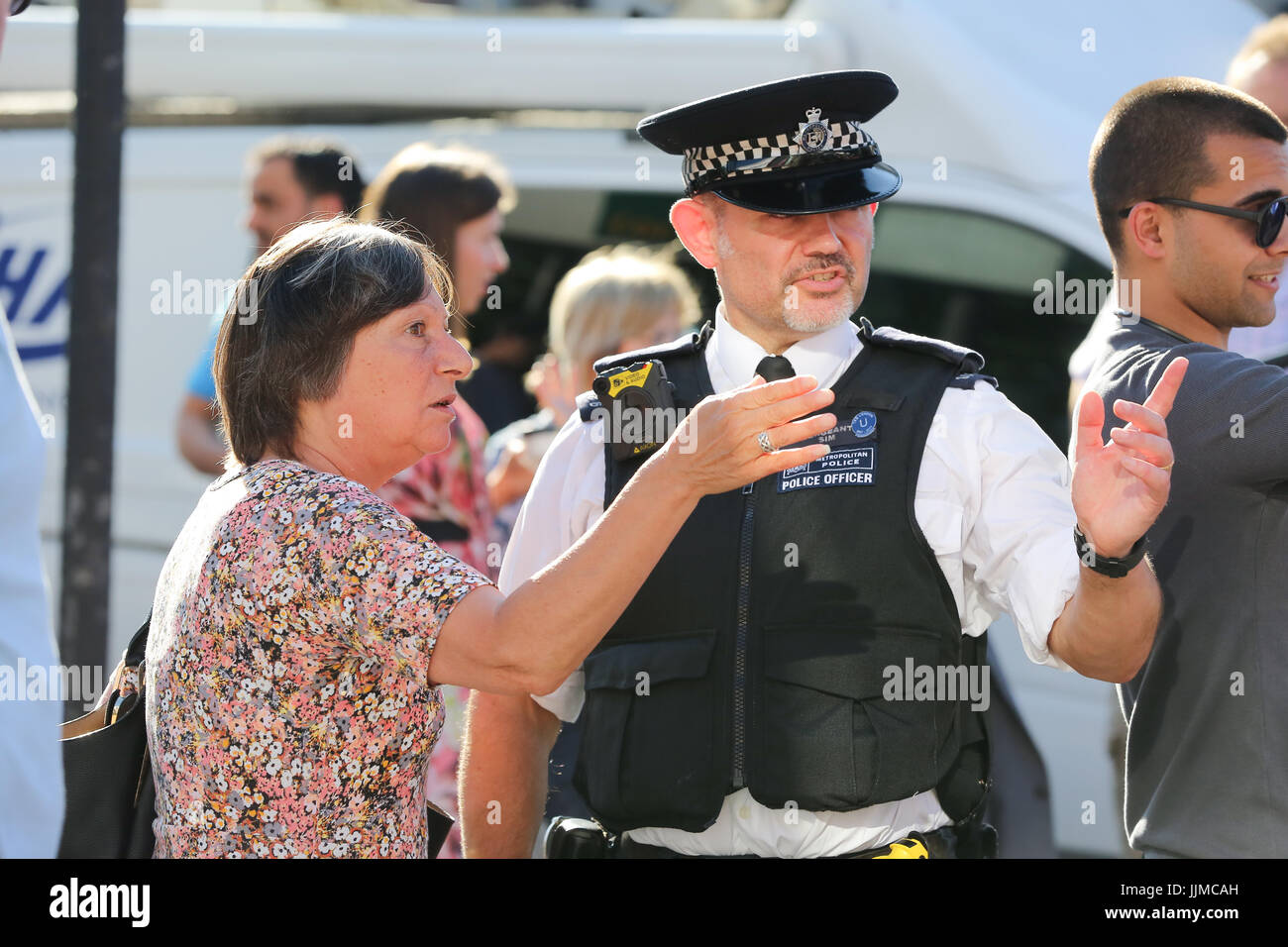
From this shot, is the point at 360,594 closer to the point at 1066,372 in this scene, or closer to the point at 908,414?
the point at 908,414

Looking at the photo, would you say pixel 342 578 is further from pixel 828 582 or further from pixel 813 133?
pixel 813 133

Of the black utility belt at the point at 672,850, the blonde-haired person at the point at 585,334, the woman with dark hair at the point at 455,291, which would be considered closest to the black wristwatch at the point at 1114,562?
the black utility belt at the point at 672,850

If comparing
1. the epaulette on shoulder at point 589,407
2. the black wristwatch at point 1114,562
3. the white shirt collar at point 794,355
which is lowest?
the black wristwatch at point 1114,562

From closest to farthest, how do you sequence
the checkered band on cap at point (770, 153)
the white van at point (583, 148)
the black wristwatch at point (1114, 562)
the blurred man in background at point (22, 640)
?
the blurred man in background at point (22, 640), the black wristwatch at point (1114, 562), the checkered band on cap at point (770, 153), the white van at point (583, 148)

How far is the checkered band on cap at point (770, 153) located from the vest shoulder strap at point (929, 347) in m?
0.31

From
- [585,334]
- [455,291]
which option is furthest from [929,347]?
[585,334]

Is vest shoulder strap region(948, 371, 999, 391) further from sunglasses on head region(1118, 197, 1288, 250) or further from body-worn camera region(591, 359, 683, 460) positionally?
sunglasses on head region(1118, 197, 1288, 250)

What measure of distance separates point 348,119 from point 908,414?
139 inches

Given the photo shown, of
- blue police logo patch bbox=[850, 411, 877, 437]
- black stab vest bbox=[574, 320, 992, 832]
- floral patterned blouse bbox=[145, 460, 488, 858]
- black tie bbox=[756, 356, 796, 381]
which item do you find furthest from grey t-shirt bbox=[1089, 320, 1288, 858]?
floral patterned blouse bbox=[145, 460, 488, 858]

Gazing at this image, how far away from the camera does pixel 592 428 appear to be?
277 cm

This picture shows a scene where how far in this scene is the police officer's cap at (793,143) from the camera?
2711 mm

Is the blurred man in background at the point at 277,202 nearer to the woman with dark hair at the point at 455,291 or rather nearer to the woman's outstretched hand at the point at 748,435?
the woman with dark hair at the point at 455,291

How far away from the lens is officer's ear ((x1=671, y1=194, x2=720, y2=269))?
2881 millimetres
